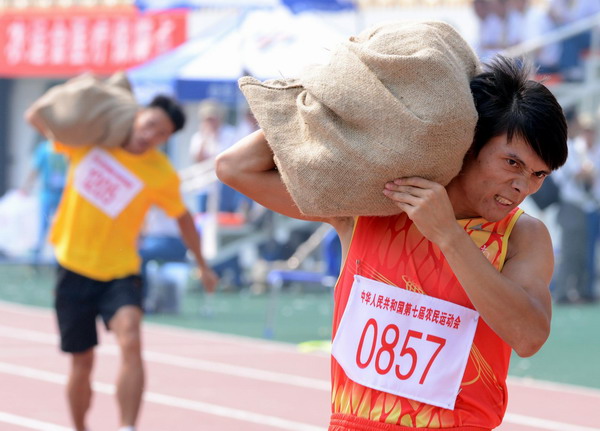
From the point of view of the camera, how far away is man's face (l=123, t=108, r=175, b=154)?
7113 millimetres

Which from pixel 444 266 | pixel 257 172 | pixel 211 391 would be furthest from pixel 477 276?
pixel 211 391

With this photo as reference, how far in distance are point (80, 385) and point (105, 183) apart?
1135 millimetres

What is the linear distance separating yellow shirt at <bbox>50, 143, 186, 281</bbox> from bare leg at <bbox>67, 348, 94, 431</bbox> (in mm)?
456

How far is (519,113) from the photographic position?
289cm

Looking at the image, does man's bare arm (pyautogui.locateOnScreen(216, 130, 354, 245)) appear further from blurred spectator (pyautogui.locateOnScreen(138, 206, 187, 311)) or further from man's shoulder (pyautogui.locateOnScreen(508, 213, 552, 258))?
blurred spectator (pyautogui.locateOnScreen(138, 206, 187, 311))

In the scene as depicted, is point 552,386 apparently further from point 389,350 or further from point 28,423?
point 389,350

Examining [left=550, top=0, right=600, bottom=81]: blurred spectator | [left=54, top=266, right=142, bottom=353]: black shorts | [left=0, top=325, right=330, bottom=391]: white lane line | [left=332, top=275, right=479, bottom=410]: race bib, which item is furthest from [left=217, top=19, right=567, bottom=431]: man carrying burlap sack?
[left=550, top=0, right=600, bottom=81]: blurred spectator

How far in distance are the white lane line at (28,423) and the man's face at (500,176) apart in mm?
4950

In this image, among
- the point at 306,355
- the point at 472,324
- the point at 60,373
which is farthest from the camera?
the point at 306,355

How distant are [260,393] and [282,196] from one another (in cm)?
561

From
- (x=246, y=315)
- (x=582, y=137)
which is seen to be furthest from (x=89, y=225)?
(x=582, y=137)

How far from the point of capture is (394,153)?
2.83 metres

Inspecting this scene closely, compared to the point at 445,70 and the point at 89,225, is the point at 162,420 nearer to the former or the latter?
the point at 89,225

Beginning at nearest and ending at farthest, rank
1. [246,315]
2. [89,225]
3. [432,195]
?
Answer: [432,195] < [89,225] < [246,315]
